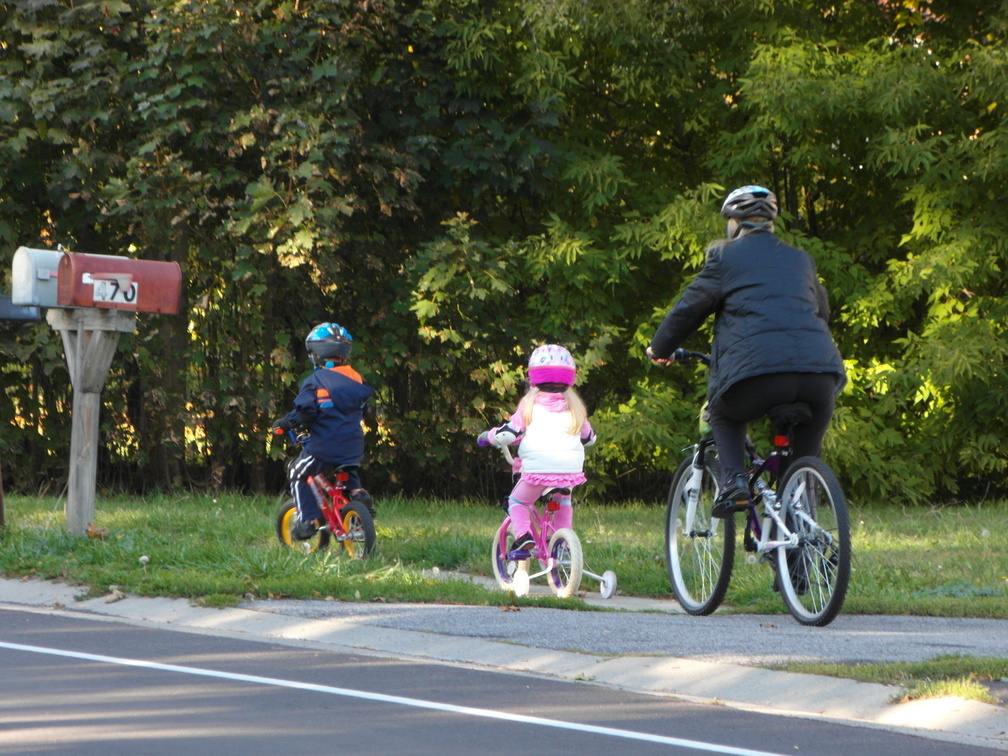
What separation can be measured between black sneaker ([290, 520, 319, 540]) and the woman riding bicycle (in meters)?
3.39

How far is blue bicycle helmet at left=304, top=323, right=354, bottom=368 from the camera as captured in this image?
9.61 metres

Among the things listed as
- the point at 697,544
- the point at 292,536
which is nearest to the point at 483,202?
the point at 292,536

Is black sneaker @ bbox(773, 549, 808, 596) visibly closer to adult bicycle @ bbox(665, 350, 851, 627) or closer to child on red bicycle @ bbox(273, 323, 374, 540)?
adult bicycle @ bbox(665, 350, 851, 627)

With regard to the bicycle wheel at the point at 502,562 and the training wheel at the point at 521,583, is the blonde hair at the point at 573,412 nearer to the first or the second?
the bicycle wheel at the point at 502,562

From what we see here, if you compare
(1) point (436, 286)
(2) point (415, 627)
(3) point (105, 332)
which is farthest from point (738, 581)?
(1) point (436, 286)

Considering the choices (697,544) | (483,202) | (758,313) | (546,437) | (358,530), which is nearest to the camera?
(758,313)

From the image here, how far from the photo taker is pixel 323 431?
938 centimetres

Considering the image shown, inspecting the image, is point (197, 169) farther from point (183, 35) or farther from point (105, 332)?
point (105, 332)

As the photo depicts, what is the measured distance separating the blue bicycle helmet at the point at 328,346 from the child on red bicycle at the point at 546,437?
5.65 ft

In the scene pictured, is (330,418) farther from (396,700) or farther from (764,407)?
(396,700)

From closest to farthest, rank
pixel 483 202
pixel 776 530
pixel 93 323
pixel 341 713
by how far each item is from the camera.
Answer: pixel 341 713, pixel 776 530, pixel 93 323, pixel 483 202

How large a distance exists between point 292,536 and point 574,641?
358cm

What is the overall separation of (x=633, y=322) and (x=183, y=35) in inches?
222

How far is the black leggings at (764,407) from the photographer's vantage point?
259 inches
